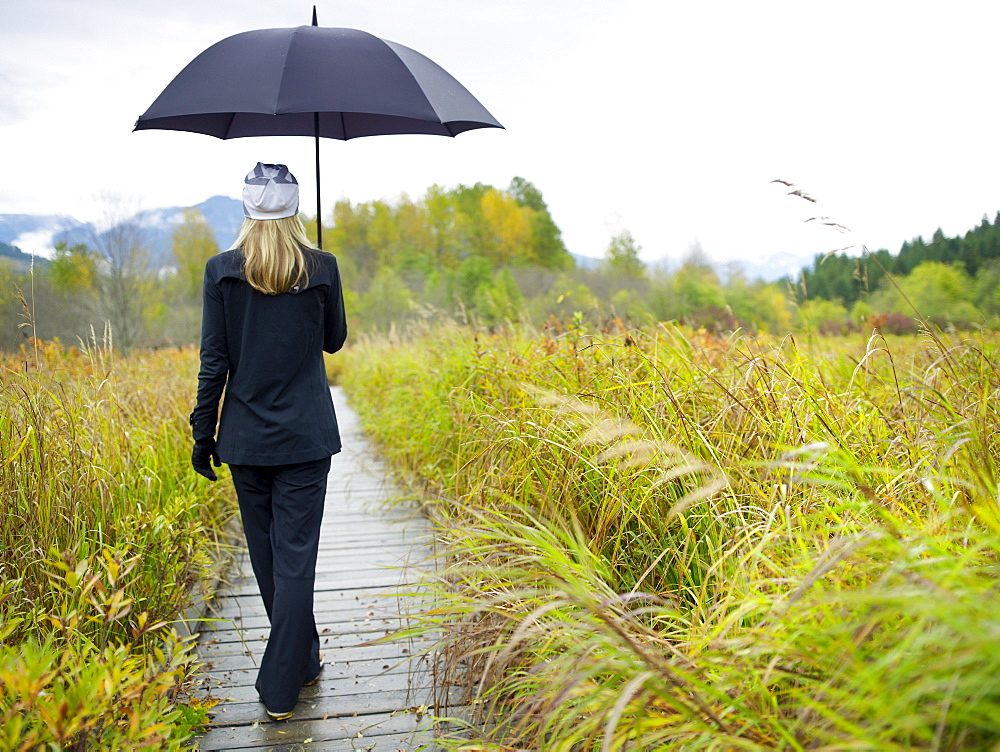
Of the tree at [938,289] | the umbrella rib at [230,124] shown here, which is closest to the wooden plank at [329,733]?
the umbrella rib at [230,124]

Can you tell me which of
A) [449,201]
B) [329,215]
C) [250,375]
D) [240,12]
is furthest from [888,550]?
[329,215]

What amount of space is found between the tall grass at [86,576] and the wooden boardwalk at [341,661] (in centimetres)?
21

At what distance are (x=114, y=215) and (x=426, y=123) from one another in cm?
2059

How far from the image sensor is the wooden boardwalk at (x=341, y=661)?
2.36 meters

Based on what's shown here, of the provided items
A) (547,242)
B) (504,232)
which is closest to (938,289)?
(504,232)

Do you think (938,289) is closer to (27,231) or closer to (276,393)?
(276,393)

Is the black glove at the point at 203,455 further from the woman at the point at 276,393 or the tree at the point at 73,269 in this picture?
the tree at the point at 73,269

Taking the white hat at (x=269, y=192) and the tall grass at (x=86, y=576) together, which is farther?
the white hat at (x=269, y=192)

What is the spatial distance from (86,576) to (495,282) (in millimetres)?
31589

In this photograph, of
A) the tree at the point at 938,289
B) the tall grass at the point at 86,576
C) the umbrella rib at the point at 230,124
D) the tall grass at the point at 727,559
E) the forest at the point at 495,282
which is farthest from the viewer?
the tree at the point at 938,289

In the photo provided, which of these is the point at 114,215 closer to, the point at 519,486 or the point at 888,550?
the point at 519,486

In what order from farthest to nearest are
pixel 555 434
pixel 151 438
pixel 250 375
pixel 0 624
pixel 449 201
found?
pixel 449 201 < pixel 151 438 < pixel 555 434 < pixel 250 375 < pixel 0 624

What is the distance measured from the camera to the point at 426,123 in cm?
364

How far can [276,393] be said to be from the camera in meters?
2.56
